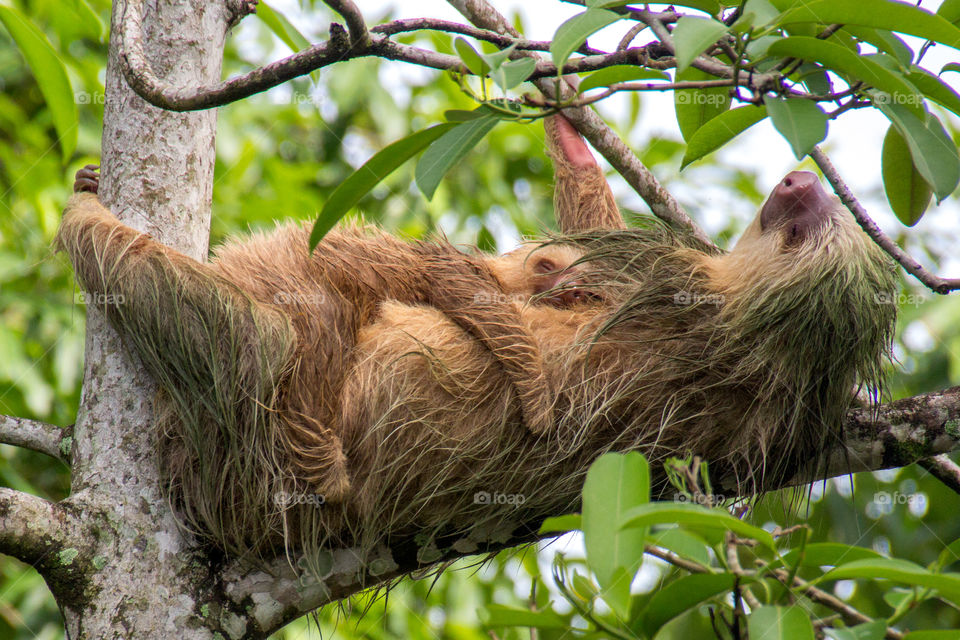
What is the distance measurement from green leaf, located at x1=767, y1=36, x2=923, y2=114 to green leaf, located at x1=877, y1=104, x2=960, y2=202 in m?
0.11

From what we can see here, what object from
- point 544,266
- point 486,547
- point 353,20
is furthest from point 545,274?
point 353,20

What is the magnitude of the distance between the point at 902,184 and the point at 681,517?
5.92ft

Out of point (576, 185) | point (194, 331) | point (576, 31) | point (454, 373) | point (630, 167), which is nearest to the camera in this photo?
point (576, 31)

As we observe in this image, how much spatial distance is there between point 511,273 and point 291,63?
1.63 metres

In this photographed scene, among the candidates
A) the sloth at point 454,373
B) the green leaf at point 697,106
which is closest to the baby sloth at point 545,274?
the sloth at point 454,373

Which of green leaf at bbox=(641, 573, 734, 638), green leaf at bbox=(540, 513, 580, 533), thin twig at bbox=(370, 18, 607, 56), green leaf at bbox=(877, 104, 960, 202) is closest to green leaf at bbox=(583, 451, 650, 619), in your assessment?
green leaf at bbox=(540, 513, 580, 533)

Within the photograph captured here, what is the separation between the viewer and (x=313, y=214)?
5.44 m

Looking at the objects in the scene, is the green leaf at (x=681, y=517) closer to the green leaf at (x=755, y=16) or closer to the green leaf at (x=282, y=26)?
the green leaf at (x=755, y=16)

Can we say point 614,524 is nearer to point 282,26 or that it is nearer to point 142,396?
point 142,396

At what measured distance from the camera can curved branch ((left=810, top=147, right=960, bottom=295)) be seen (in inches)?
102

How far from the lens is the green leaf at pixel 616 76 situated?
205 cm

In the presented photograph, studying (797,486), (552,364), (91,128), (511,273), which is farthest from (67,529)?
(91,128)

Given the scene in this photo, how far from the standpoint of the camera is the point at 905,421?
2.66m

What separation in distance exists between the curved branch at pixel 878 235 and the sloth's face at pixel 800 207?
0.24ft
